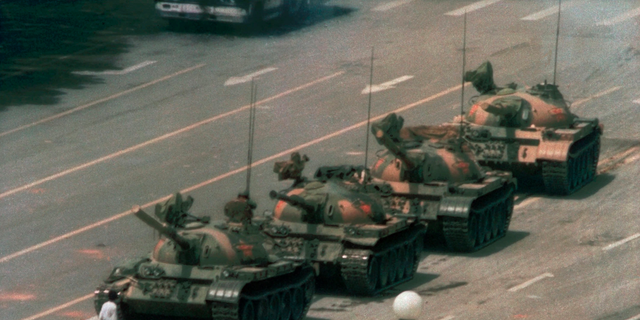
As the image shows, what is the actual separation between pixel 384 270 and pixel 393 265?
1.20 feet

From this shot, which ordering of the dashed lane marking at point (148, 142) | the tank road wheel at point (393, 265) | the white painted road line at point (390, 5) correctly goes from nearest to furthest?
the tank road wheel at point (393, 265)
the dashed lane marking at point (148, 142)
the white painted road line at point (390, 5)

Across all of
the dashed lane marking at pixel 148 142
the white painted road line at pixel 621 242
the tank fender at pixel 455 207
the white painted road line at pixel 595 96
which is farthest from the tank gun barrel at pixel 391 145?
the white painted road line at pixel 595 96

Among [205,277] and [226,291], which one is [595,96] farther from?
[226,291]

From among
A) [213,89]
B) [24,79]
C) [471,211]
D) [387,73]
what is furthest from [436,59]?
[471,211]

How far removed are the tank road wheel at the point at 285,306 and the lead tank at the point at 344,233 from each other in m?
2.14

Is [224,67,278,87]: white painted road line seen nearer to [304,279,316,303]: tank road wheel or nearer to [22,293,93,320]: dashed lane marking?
[22,293,93,320]: dashed lane marking

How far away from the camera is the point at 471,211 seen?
3491 centimetres

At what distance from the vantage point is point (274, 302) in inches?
1124

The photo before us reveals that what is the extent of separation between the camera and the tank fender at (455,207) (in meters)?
34.5

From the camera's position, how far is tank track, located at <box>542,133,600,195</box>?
3991 centimetres

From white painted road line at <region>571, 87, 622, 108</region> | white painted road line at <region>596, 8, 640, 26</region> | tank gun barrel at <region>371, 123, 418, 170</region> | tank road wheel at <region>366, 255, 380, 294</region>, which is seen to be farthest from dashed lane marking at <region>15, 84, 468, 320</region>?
white painted road line at <region>596, 8, 640, 26</region>

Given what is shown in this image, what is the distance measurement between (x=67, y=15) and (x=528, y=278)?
30374mm

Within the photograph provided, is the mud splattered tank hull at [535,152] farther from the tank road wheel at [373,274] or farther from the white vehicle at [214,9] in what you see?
the white vehicle at [214,9]

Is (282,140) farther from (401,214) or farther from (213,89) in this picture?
(401,214)
